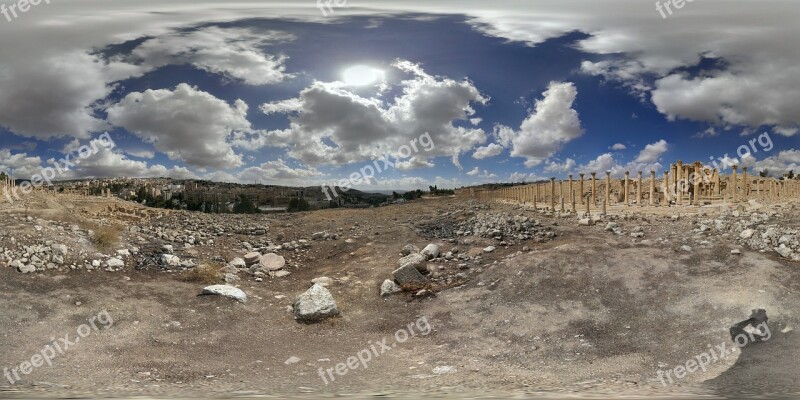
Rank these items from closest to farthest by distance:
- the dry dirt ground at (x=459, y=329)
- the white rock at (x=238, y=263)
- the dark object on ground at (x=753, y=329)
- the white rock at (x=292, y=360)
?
1. the dry dirt ground at (x=459, y=329)
2. the dark object on ground at (x=753, y=329)
3. the white rock at (x=292, y=360)
4. the white rock at (x=238, y=263)

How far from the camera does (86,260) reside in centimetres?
863

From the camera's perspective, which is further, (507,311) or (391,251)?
(391,251)

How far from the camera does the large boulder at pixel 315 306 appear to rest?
25.0 ft

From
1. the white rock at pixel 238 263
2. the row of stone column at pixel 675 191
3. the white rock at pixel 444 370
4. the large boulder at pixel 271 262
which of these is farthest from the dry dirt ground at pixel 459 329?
the row of stone column at pixel 675 191

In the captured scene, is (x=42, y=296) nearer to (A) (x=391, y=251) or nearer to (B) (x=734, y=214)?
(A) (x=391, y=251)

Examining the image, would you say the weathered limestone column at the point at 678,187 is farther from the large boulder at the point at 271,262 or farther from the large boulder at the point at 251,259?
the large boulder at the point at 251,259

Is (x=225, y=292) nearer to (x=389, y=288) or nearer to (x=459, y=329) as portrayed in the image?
(x=389, y=288)

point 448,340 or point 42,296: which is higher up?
point 42,296

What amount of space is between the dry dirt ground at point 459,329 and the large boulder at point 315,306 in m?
0.15

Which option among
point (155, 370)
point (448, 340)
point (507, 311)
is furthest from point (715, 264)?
point (155, 370)

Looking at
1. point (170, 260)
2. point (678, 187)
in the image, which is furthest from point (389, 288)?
point (678, 187)

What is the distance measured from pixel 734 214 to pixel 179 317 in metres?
11.5

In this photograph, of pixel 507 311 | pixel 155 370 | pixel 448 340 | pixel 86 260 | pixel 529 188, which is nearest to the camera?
pixel 155 370

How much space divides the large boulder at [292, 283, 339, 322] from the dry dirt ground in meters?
0.15
